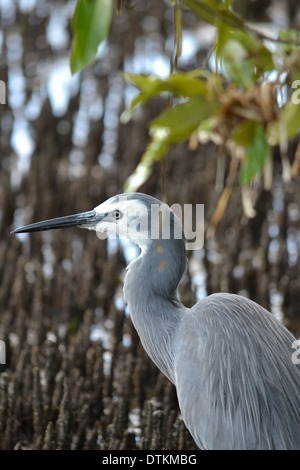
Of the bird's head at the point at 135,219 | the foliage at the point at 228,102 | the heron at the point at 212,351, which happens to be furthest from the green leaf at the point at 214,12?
the bird's head at the point at 135,219

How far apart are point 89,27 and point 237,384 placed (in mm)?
1405

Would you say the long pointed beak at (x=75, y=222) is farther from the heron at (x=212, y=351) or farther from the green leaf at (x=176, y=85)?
the green leaf at (x=176, y=85)

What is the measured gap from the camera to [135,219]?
2861 millimetres

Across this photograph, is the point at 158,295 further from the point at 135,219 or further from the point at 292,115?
the point at 292,115

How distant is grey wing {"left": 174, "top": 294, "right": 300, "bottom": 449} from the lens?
254 centimetres

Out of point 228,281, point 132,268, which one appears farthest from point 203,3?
point 228,281

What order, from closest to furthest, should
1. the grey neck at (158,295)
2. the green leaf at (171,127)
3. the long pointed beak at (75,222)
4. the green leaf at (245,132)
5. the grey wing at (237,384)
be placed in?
the green leaf at (171,127) < the green leaf at (245,132) < the grey wing at (237,384) < the grey neck at (158,295) < the long pointed beak at (75,222)

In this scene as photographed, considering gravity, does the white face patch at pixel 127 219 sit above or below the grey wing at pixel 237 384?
above

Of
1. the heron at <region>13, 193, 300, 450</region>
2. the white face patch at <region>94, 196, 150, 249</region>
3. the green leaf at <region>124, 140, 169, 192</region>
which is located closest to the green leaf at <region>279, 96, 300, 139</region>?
the green leaf at <region>124, 140, 169, 192</region>

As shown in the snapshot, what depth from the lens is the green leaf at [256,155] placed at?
1.70 metres

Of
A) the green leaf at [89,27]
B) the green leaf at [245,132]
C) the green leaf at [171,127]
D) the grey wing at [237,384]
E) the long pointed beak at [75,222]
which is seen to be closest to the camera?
the green leaf at [89,27]

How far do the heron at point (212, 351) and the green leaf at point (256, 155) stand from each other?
740 millimetres

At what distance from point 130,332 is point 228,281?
80 centimetres
